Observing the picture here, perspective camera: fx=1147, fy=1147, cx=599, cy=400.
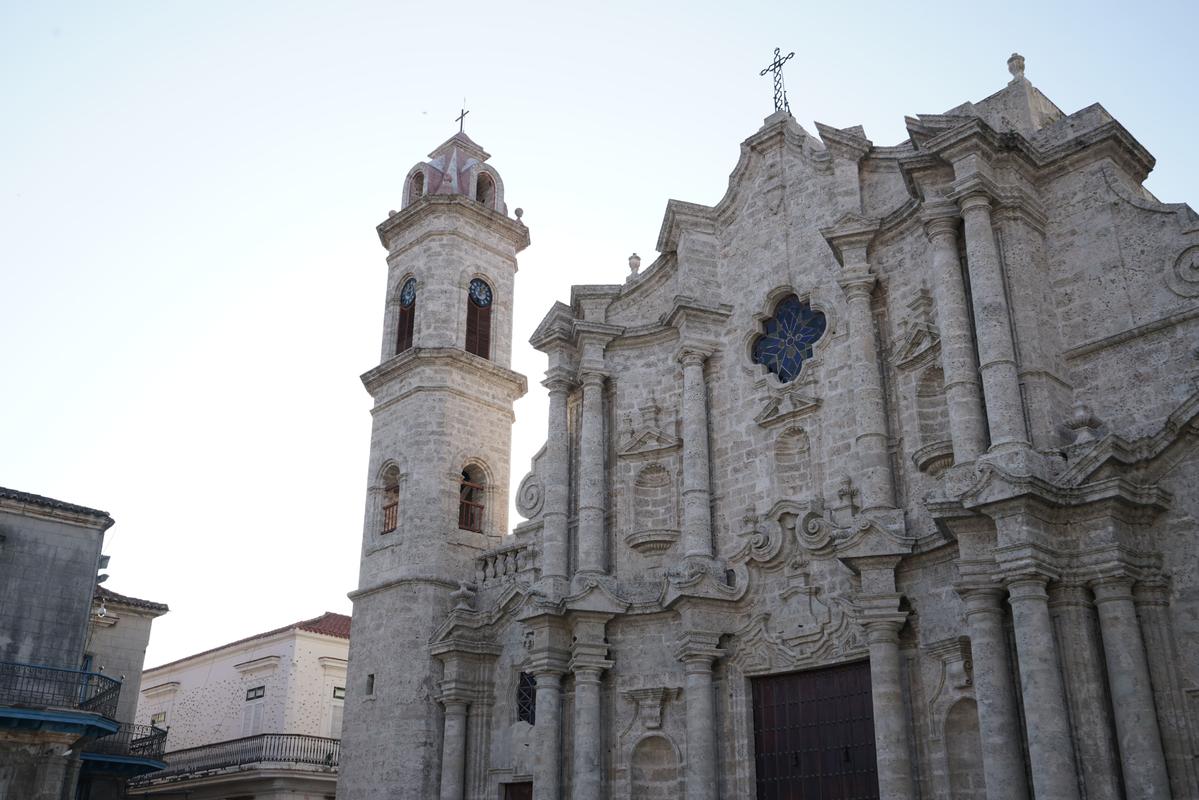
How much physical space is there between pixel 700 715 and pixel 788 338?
19.9 feet

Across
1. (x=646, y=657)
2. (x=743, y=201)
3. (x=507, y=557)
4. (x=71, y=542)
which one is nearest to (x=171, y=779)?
(x=71, y=542)

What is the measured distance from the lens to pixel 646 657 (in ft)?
58.7

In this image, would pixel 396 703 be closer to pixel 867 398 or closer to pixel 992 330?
pixel 867 398

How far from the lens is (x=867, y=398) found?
16.2 metres

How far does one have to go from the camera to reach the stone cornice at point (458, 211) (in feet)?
79.3

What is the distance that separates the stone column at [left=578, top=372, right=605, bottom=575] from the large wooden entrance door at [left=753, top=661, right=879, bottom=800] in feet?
11.5

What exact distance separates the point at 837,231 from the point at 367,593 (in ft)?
36.8

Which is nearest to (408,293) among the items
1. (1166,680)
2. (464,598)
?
(464,598)

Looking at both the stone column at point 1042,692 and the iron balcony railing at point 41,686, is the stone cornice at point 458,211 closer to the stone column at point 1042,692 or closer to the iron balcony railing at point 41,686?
the iron balcony railing at point 41,686

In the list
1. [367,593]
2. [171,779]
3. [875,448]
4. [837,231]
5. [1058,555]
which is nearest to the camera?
[1058,555]

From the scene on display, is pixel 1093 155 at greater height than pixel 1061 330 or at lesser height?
greater

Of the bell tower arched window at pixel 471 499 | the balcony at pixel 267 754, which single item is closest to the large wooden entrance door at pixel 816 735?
the bell tower arched window at pixel 471 499

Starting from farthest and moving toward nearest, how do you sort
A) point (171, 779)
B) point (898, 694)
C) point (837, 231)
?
point (171, 779) < point (837, 231) < point (898, 694)

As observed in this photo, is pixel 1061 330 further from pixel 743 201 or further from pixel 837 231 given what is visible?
pixel 743 201
